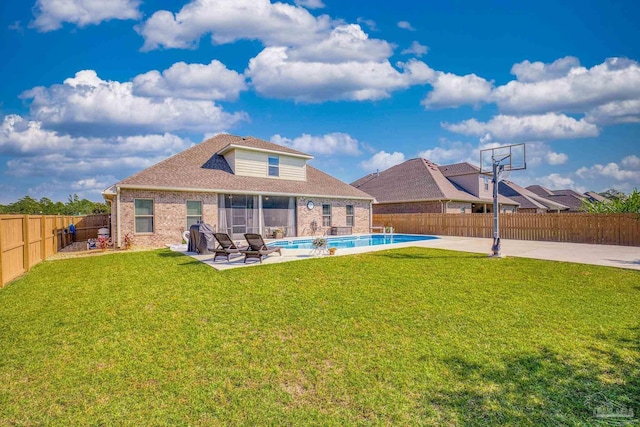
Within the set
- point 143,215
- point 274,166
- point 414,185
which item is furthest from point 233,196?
point 414,185

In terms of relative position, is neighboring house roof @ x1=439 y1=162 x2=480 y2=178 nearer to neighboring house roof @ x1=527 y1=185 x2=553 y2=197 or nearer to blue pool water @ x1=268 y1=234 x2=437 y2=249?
blue pool water @ x1=268 y1=234 x2=437 y2=249

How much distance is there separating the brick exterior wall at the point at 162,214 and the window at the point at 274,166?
5.07 meters

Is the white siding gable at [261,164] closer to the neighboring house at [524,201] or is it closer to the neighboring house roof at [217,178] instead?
the neighboring house roof at [217,178]

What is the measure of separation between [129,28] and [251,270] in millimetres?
15355

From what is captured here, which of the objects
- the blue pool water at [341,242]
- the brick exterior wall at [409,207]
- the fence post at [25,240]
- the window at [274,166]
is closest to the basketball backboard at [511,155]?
the blue pool water at [341,242]

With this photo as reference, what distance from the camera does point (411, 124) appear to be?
86.0ft

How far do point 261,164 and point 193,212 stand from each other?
18.5ft

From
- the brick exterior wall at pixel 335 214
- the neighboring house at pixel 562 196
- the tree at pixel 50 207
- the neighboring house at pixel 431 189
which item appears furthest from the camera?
the neighboring house at pixel 562 196

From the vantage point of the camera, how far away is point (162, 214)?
52.6 feet

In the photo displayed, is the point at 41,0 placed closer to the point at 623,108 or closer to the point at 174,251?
the point at 174,251

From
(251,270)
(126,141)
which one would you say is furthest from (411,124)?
(126,141)

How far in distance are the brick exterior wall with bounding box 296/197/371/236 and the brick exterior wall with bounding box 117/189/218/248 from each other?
5.99 meters

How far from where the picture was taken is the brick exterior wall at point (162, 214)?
599 inches

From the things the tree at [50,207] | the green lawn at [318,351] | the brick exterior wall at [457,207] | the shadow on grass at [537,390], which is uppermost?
the tree at [50,207]
